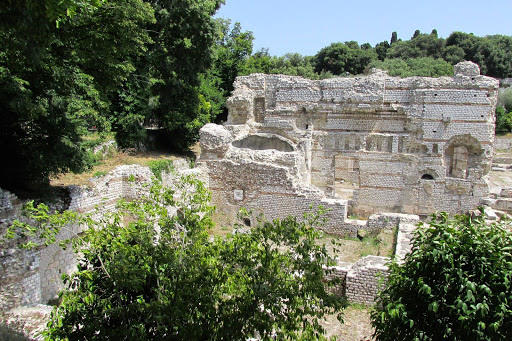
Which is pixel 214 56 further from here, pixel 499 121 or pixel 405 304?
pixel 499 121

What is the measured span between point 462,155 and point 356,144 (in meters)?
4.17

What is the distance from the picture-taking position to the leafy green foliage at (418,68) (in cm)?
3844

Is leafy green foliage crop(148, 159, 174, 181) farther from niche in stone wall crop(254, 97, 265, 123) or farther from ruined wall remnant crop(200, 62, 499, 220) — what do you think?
niche in stone wall crop(254, 97, 265, 123)

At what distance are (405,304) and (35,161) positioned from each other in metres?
8.59

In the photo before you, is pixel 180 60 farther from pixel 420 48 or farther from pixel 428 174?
pixel 420 48

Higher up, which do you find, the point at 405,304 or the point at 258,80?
the point at 258,80

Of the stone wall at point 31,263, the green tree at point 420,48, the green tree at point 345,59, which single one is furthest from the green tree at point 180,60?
the green tree at point 420,48

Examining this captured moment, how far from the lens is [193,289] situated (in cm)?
506

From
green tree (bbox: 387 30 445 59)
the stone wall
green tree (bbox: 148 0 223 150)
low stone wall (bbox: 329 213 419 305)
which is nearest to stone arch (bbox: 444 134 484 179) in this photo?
low stone wall (bbox: 329 213 419 305)

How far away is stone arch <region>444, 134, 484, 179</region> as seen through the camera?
1516 cm

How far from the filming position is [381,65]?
43969mm

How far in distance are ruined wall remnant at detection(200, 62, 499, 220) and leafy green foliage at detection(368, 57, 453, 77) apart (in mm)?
23239

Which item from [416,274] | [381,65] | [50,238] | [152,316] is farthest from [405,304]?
[381,65]

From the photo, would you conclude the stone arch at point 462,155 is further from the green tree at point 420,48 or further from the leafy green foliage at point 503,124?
the green tree at point 420,48
